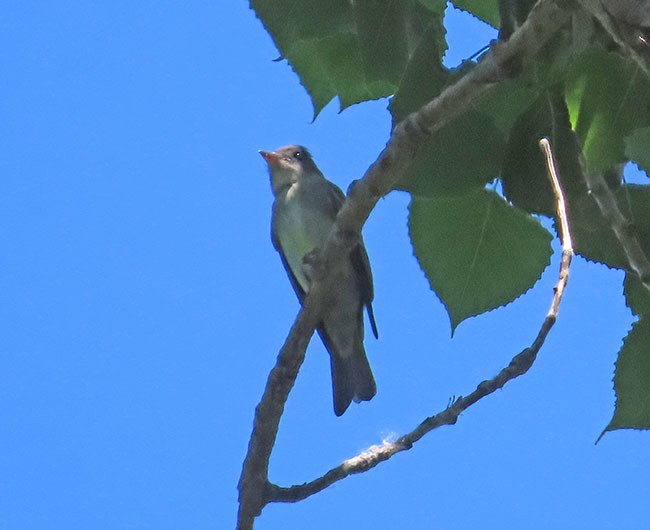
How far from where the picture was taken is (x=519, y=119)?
181 centimetres

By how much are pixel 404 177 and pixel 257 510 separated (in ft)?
2.42

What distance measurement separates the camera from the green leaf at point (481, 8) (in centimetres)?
212

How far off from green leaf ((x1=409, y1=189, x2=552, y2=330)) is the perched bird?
259 centimetres

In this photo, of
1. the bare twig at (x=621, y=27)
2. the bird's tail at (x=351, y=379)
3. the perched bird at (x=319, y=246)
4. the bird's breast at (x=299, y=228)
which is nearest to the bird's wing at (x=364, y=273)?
the perched bird at (x=319, y=246)

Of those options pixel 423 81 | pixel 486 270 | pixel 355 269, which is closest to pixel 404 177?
pixel 423 81

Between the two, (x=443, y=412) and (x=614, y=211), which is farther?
(x=443, y=412)

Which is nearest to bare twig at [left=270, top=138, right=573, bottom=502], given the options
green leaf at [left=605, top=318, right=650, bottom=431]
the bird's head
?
green leaf at [left=605, top=318, right=650, bottom=431]

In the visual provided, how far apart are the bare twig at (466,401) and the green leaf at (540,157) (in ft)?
0.10

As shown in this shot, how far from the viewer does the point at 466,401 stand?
6.21ft

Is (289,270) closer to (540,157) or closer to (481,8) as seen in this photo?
(481,8)

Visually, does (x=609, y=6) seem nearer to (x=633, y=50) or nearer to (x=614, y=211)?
(x=633, y=50)

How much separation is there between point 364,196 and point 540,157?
31 centimetres

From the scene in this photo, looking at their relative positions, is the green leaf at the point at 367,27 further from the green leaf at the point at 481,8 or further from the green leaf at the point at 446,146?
the green leaf at the point at 446,146

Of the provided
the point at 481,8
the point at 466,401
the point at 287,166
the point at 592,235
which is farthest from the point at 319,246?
the point at 592,235
